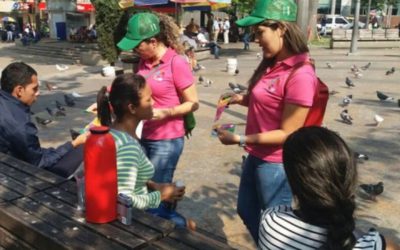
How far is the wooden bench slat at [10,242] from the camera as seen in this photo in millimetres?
2371

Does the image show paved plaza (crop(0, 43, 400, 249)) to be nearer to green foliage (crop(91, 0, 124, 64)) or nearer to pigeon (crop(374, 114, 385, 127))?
pigeon (crop(374, 114, 385, 127))

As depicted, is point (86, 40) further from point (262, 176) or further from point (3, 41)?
point (262, 176)

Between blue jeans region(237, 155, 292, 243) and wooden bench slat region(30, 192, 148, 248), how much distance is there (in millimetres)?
818

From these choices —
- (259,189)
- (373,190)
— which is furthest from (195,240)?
(373,190)

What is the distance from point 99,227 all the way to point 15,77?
1862 millimetres

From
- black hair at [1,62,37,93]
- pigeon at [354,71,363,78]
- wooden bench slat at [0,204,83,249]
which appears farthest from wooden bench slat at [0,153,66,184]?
pigeon at [354,71,363,78]

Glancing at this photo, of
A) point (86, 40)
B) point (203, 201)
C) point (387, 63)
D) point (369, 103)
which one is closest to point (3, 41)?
point (86, 40)

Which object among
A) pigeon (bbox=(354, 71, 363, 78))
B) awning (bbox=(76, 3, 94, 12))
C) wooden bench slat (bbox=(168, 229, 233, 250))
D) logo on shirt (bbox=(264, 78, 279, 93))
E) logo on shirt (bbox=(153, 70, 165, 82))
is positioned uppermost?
awning (bbox=(76, 3, 94, 12))

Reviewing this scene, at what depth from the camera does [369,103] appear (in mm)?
9766

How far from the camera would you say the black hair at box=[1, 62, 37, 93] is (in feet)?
11.4

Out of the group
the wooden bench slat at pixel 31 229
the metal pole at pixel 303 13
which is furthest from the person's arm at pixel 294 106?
the metal pole at pixel 303 13

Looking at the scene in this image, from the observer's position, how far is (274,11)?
7.86 ft

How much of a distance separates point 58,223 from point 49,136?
551 centimetres

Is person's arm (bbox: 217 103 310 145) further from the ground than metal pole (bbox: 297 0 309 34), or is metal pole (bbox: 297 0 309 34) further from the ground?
metal pole (bbox: 297 0 309 34)
